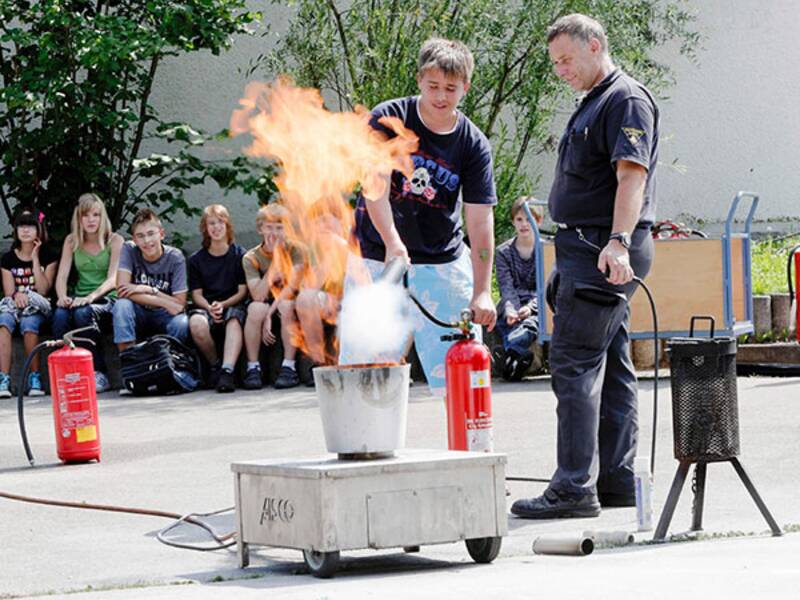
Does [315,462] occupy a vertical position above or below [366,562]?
above

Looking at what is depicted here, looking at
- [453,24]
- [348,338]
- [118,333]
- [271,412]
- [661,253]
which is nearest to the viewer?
[348,338]

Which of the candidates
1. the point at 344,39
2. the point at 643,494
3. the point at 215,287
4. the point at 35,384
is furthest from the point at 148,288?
the point at 643,494

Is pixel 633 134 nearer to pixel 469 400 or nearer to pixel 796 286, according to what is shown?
pixel 469 400

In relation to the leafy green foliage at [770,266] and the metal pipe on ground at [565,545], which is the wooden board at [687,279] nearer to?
the leafy green foliage at [770,266]

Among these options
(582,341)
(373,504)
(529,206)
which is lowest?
(373,504)

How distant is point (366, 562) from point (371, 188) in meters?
1.78

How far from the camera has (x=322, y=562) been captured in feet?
19.1

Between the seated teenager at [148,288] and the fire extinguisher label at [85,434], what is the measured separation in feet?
14.5

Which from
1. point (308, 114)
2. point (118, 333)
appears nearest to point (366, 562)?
point (308, 114)

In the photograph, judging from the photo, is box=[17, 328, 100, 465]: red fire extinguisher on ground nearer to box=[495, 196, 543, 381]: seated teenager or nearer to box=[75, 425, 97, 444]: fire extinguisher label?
box=[75, 425, 97, 444]: fire extinguisher label

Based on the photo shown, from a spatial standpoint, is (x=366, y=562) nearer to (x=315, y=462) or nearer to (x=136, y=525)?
(x=315, y=462)

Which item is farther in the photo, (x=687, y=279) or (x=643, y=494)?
(x=687, y=279)

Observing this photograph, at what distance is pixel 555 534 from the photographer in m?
6.40

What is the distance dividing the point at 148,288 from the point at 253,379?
1.27m
